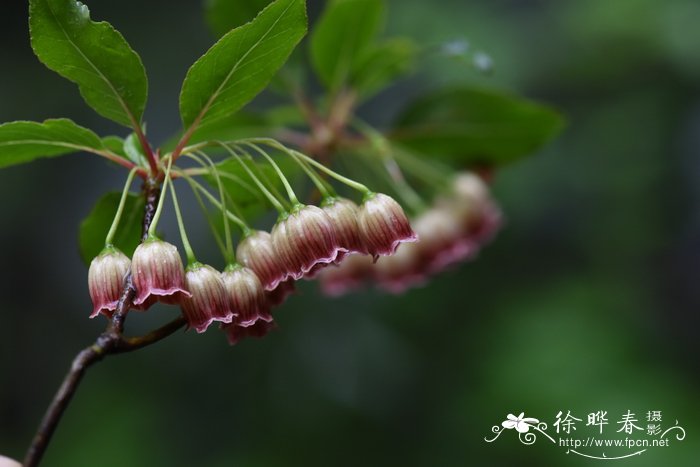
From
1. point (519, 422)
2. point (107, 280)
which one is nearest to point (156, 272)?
point (107, 280)

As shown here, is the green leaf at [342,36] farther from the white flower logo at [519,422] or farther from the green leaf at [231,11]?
the white flower logo at [519,422]

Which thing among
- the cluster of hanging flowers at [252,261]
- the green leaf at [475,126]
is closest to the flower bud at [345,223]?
the cluster of hanging flowers at [252,261]

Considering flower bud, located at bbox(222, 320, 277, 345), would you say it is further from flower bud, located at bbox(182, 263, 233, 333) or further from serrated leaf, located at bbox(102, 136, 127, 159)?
serrated leaf, located at bbox(102, 136, 127, 159)

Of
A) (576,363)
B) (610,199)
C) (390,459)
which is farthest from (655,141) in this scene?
(390,459)

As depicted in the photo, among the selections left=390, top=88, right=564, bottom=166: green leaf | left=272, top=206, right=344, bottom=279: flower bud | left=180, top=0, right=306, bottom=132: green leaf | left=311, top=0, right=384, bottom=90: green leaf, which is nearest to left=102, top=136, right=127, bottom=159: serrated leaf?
left=180, top=0, right=306, bottom=132: green leaf

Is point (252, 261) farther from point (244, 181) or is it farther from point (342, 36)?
point (342, 36)

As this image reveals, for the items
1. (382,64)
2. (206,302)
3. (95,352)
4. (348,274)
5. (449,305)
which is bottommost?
(95,352)
